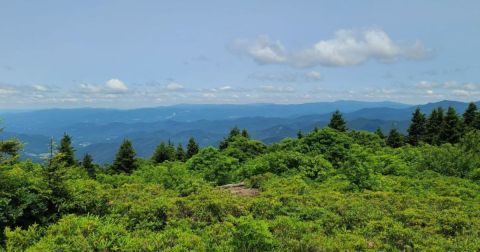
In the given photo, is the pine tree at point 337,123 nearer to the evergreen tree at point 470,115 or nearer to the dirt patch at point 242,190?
the evergreen tree at point 470,115

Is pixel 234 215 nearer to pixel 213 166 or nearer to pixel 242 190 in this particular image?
pixel 242 190

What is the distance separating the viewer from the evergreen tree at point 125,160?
4859 cm

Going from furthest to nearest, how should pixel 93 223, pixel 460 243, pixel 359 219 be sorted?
pixel 359 219, pixel 93 223, pixel 460 243

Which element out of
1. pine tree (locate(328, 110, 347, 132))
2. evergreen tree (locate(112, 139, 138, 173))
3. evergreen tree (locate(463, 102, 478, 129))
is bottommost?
evergreen tree (locate(112, 139, 138, 173))

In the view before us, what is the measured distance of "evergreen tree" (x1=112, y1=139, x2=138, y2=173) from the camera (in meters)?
48.6

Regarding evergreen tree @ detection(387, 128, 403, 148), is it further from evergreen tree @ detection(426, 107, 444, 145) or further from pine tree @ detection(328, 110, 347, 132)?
pine tree @ detection(328, 110, 347, 132)

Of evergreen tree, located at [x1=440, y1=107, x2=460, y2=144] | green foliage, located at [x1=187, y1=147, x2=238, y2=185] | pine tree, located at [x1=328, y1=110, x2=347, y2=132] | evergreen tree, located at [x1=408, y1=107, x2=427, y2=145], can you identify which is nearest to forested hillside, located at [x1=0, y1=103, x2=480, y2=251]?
green foliage, located at [x1=187, y1=147, x2=238, y2=185]

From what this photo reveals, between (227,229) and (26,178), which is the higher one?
(26,178)

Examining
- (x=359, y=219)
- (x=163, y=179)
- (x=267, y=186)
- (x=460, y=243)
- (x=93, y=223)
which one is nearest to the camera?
(x=460, y=243)

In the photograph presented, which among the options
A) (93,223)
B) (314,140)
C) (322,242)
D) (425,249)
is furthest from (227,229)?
(314,140)

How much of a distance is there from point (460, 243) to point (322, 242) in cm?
338

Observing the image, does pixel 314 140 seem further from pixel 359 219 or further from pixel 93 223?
pixel 93 223

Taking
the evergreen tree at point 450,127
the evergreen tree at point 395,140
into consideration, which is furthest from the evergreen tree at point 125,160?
the evergreen tree at point 450,127

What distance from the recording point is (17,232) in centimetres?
946
